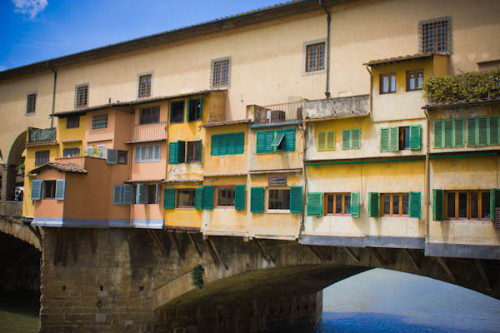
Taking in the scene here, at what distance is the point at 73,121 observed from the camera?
2631 cm

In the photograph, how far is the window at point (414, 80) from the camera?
16672 mm

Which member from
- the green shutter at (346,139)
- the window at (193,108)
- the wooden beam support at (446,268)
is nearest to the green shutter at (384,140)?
the green shutter at (346,139)

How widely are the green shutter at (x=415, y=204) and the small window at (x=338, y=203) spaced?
214 centimetres

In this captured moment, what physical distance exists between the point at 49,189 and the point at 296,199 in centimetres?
1118

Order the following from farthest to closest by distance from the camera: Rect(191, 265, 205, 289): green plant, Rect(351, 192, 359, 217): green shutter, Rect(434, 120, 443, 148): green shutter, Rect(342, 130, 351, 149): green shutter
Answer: Rect(191, 265, 205, 289): green plant
Rect(342, 130, 351, 149): green shutter
Rect(351, 192, 359, 217): green shutter
Rect(434, 120, 443, 148): green shutter

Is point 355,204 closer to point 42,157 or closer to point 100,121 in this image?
point 100,121

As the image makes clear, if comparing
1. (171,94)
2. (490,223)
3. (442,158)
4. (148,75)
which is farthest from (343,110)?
(148,75)

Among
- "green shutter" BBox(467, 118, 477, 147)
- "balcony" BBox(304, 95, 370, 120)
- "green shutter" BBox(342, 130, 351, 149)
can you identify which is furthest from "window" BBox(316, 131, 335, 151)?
"green shutter" BBox(467, 118, 477, 147)

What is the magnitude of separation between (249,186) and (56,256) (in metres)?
9.85

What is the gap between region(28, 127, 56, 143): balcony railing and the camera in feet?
90.7

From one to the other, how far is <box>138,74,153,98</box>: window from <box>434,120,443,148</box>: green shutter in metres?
14.1

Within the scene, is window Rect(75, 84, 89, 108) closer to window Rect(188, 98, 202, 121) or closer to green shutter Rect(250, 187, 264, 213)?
window Rect(188, 98, 202, 121)

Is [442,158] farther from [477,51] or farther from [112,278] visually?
[112,278]

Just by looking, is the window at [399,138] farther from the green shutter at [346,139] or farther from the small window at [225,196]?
the small window at [225,196]
